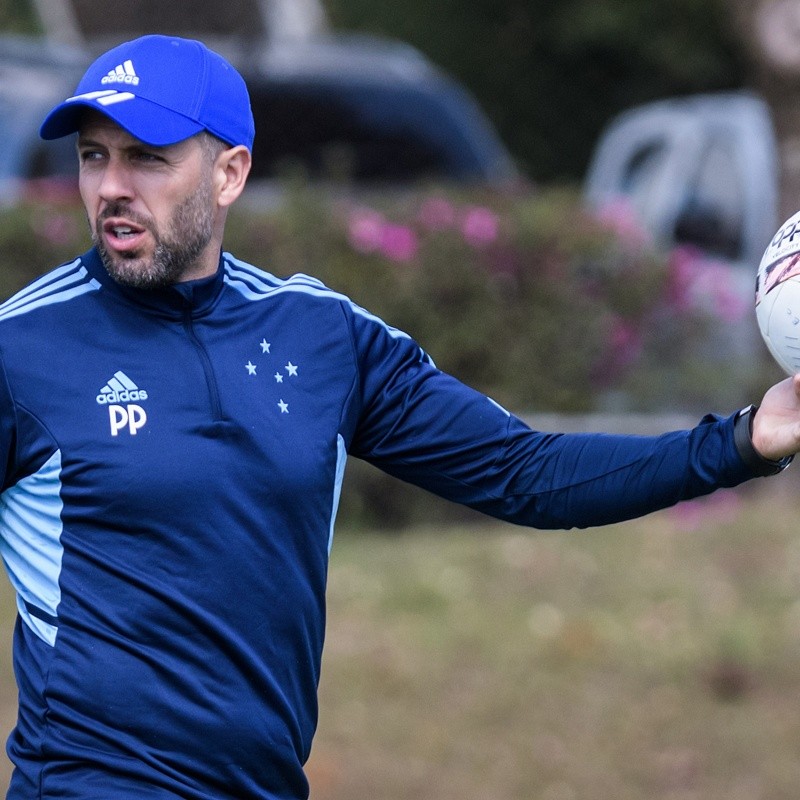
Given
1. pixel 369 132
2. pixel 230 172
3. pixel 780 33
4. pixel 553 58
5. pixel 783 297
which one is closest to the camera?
pixel 783 297

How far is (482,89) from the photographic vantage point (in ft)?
72.0

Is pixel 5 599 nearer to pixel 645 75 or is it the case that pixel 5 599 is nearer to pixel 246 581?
pixel 246 581

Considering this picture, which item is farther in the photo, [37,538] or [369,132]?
[369,132]

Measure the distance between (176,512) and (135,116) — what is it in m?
0.75

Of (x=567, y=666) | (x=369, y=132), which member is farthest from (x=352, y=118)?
(x=567, y=666)

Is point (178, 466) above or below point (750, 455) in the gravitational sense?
below

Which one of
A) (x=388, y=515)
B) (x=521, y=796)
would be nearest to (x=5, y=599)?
(x=388, y=515)

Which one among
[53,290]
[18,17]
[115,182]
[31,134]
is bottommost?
[18,17]

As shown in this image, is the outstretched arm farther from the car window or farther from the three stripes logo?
the car window

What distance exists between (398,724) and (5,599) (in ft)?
6.96

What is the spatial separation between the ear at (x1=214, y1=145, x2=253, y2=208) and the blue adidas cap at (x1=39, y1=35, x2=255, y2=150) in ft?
0.09

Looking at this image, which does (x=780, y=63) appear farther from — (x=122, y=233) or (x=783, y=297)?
(x=122, y=233)

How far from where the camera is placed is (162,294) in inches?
135

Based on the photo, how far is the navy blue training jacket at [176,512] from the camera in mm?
3275
